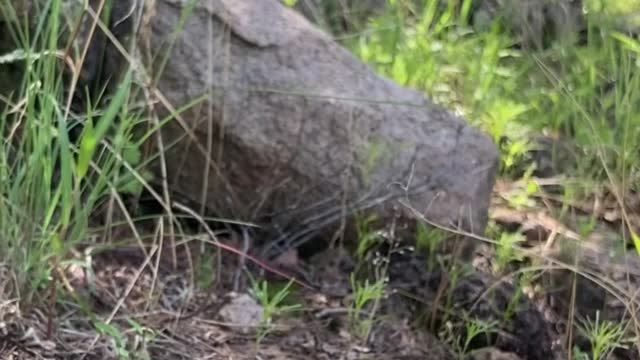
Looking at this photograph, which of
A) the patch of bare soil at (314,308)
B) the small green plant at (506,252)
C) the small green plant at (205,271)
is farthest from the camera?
the small green plant at (506,252)

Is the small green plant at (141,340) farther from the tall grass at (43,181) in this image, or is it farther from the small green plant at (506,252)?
the small green plant at (506,252)

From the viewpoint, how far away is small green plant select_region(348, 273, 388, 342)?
7.45ft

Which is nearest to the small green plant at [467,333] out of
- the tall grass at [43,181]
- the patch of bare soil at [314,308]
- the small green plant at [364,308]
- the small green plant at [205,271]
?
the patch of bare soil at [314,308]

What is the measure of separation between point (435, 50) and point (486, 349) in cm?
111

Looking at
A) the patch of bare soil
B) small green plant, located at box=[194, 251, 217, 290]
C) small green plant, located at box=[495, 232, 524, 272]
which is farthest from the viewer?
small green plant, located at box=[495, 232, 524, 272]

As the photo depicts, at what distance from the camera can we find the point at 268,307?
7.25 ft

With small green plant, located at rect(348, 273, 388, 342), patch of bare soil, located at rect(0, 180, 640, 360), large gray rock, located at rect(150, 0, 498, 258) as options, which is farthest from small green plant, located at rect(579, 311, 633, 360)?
small green plant, located at rect(348, 273, 388, 342)

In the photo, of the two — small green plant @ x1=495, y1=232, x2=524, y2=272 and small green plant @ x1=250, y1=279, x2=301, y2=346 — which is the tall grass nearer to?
small green plant @ x1=250, y1=279, x2=301, y2=346

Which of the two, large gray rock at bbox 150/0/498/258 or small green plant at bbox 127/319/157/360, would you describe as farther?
large gray rock at bbox 150/0/498/258

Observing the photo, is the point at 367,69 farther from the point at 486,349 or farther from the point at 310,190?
the point at 486,349

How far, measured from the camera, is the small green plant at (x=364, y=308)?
2271 millimetres

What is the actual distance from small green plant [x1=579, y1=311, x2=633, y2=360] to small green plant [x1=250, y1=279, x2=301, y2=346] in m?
0.64

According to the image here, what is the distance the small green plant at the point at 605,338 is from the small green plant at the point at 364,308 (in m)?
0.47

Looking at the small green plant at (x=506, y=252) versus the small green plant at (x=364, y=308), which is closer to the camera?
the small green plant at (x=364, y=308)
